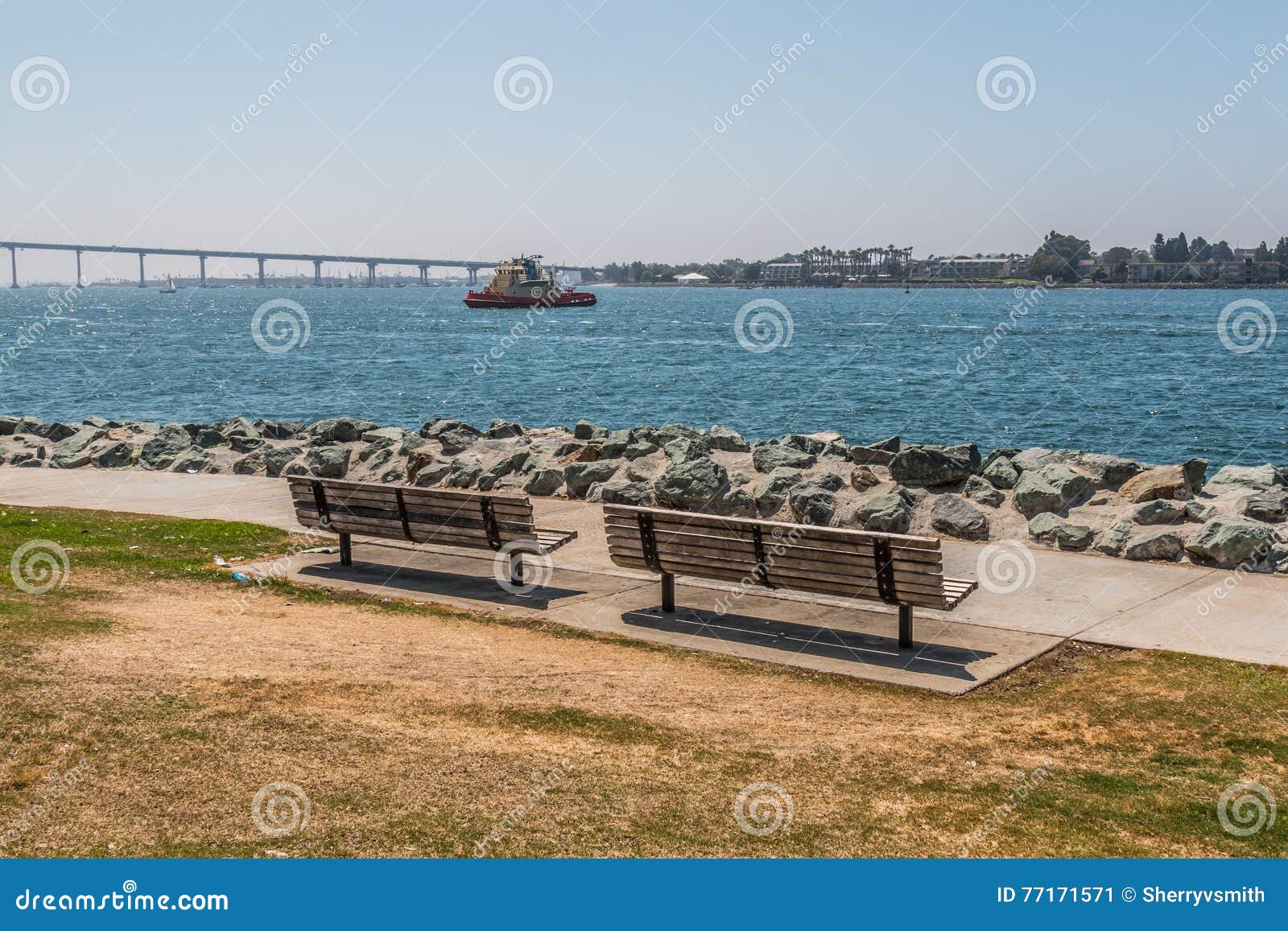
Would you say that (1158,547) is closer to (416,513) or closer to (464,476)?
(416,513)

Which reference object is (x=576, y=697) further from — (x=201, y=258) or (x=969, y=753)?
(x=201, y=258)

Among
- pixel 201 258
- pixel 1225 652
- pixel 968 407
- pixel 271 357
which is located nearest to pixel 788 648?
pixel 1225 652

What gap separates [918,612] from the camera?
9734 mm

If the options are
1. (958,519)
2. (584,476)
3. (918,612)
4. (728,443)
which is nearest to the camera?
(918,612)

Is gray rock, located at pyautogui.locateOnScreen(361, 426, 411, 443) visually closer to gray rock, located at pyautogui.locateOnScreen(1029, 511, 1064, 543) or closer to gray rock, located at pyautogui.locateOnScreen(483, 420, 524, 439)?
gray rock, located at pyautogui.locateOnScreen(483, 420, 524, 439)

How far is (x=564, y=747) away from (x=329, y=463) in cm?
1201

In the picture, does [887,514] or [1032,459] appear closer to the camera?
[887,514]

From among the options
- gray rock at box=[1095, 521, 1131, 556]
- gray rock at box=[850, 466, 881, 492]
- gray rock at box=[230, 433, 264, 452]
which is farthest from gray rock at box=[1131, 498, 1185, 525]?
gray rock at box=[230, 433, 264, 452]

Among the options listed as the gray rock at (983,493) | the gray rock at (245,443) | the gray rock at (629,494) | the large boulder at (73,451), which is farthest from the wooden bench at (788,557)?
the large boulder at (73,451)

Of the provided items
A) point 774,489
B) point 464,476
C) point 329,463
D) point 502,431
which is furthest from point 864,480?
point 502,431

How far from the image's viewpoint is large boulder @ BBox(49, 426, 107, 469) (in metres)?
19.8

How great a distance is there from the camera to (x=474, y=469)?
1681 centimetres

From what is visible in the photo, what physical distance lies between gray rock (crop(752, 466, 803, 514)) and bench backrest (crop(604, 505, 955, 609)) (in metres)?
4.51

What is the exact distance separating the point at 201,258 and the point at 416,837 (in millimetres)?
181421
